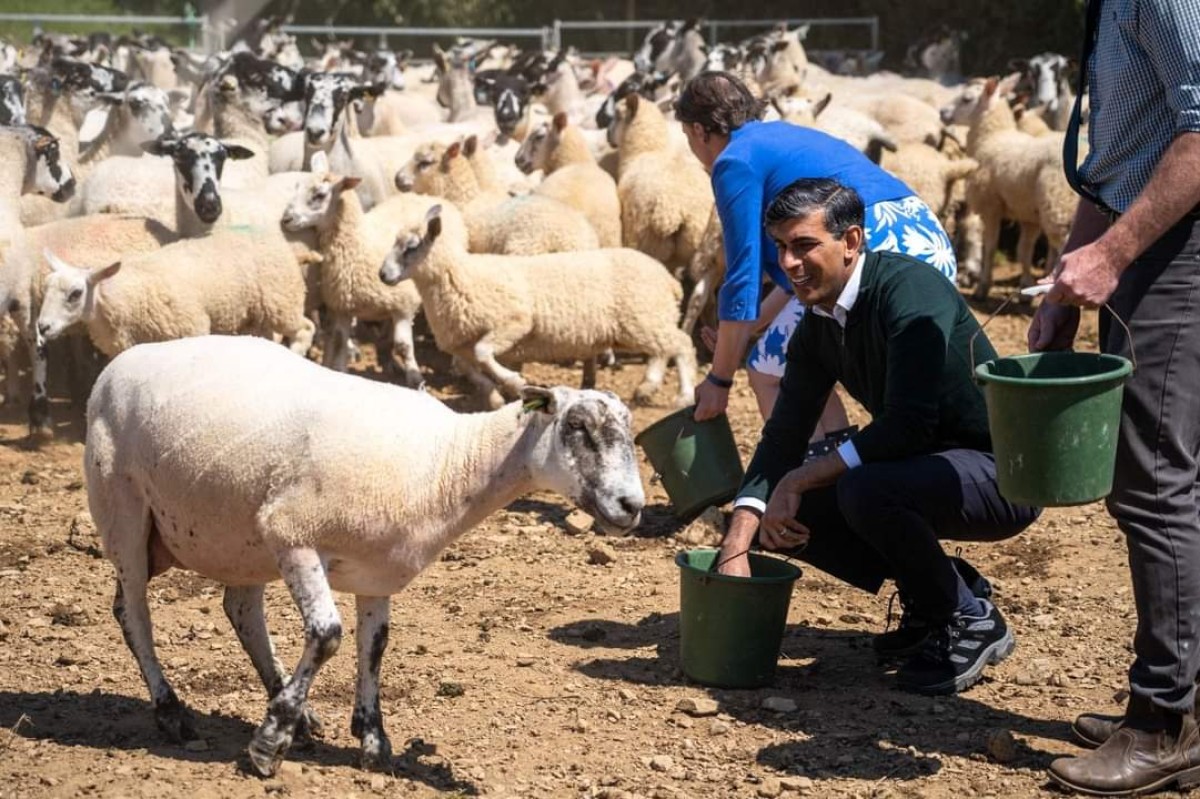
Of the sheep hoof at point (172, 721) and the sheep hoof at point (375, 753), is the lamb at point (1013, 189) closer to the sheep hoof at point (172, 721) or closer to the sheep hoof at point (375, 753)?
the sheep hoof at point (375, 753)

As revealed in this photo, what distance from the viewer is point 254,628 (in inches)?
189

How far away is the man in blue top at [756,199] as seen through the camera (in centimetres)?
555

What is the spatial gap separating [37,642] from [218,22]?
79.7 feet

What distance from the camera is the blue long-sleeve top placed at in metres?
5.54

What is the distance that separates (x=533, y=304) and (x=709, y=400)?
11.9 feet

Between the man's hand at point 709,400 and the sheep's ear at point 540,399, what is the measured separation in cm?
155

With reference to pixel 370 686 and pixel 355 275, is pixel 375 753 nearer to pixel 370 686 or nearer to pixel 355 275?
pixel 370 686

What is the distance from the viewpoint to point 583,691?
16.7 ft

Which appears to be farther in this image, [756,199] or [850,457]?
[756,199]

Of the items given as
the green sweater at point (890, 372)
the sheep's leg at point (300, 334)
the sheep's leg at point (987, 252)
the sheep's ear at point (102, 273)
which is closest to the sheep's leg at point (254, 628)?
the green sweater at point (890, 372)

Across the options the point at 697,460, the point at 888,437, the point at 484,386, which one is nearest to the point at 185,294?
the point at 484,386

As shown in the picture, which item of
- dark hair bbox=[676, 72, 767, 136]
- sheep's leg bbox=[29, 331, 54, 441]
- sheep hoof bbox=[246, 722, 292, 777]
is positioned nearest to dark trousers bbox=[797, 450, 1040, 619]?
dark hair bbox=[676, 72, 767, 136]

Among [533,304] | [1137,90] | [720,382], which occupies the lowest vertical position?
[533,304]

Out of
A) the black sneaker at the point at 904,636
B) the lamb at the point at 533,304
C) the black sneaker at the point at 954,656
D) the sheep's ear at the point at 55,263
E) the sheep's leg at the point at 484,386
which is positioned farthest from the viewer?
the sheep's leg at the point at 484,386
